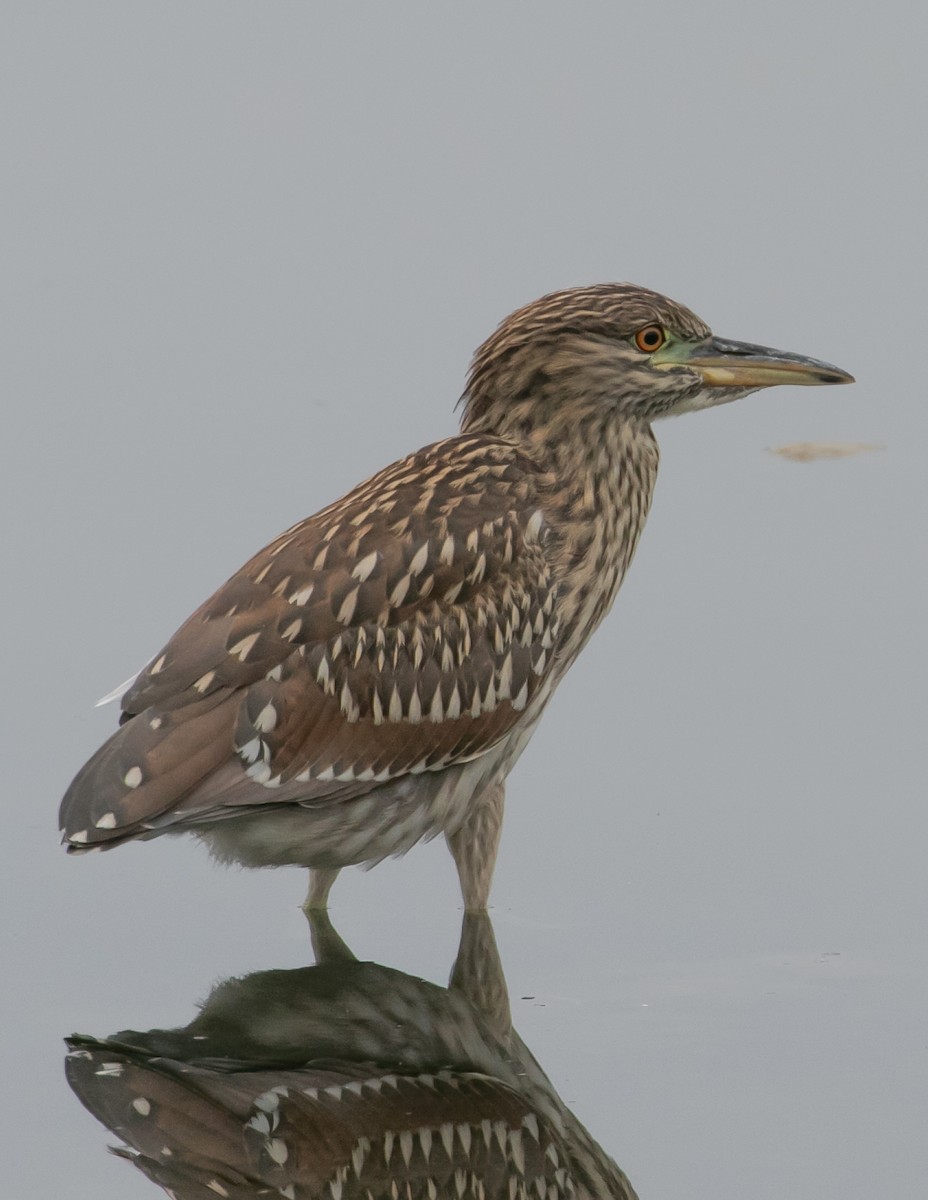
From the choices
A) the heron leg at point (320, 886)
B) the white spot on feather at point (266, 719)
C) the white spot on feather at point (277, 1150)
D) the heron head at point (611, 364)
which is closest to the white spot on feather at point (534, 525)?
the heron head at point (611, 364)

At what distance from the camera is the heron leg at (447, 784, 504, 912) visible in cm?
727

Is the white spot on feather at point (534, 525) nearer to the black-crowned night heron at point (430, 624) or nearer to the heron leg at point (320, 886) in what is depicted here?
the black-crowned night heron at point (430, 624)

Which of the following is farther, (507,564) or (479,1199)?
(507,564)

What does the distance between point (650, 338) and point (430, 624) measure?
120cm

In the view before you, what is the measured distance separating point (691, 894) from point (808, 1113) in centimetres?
120

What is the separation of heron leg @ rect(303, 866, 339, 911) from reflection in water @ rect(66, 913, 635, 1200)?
0.37m

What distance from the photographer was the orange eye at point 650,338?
24.2 feet

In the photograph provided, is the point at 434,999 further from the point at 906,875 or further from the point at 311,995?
the point at 906,875

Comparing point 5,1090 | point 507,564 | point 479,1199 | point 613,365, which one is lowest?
point 479,1199

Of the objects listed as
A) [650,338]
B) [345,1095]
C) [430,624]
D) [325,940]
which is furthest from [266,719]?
[650,338]

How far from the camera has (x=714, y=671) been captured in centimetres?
860

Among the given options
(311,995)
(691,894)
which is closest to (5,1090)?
(311,995)

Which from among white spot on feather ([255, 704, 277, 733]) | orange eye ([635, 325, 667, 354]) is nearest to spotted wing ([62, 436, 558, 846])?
white spot on feather ([255, 704, 277, 733])

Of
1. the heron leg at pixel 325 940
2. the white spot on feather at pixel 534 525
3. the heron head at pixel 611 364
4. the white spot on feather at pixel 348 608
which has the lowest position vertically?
the heron leg at pixel 325 940
